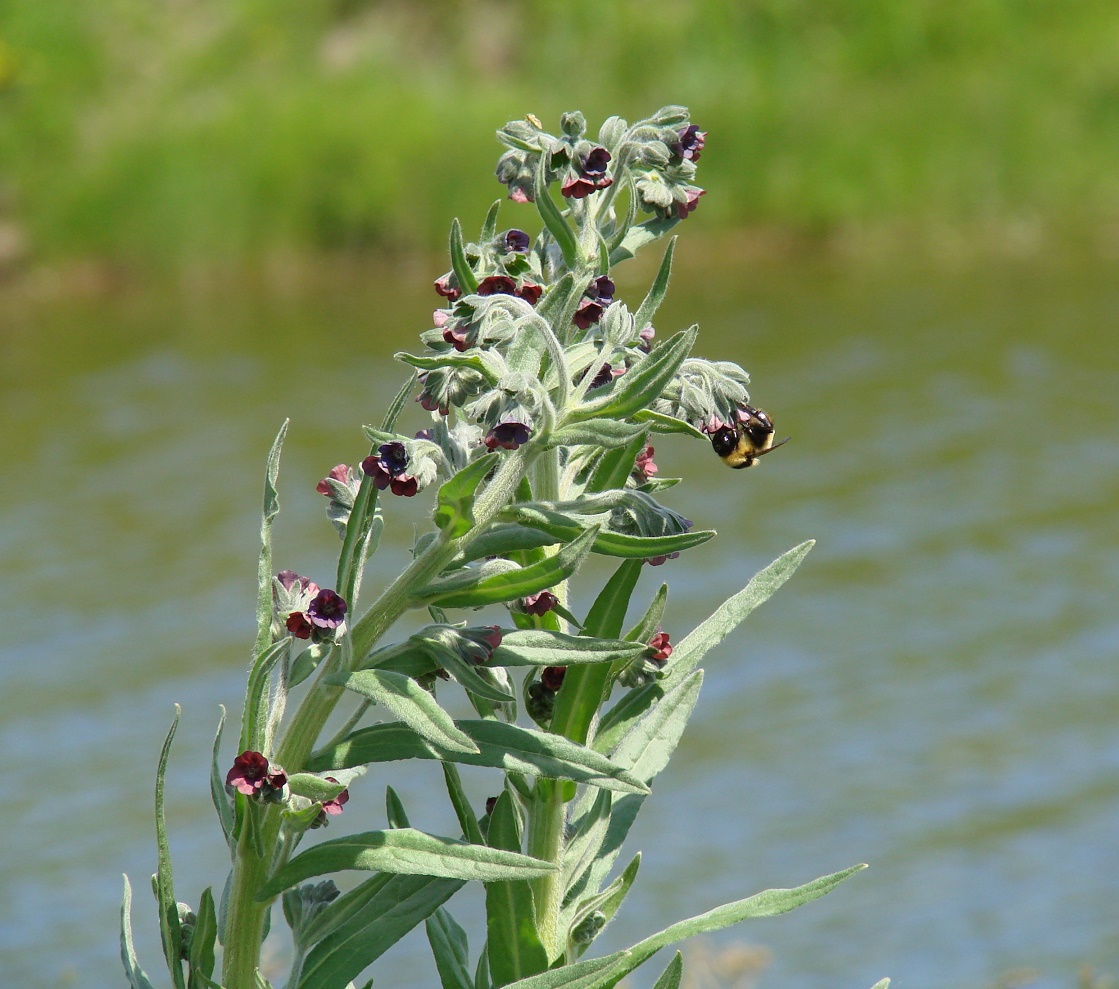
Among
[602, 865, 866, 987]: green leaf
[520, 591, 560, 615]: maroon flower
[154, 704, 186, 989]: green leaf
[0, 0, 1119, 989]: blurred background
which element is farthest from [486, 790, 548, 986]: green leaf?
[0, 0, 1119, 989]: blurred background

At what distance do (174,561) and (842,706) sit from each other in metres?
4.44

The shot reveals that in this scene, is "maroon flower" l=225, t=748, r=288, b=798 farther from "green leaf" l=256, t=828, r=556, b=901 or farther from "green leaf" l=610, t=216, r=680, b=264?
"green leaf" l=610, t=216, r=680, b=264

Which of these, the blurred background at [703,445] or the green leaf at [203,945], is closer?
the green leaf at [203,945]

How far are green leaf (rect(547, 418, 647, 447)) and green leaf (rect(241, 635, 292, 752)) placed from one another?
1.08 ft

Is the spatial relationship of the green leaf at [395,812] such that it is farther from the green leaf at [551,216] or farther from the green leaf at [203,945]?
the green leaf at [551,216]

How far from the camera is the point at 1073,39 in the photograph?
1898 cm

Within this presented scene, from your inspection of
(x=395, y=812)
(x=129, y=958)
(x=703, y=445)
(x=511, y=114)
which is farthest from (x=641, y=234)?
(x=511, y=114)

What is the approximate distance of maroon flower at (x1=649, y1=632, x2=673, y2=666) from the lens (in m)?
1.78

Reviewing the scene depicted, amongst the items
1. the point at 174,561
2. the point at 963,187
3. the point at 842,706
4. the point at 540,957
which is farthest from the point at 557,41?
the point at 540,957

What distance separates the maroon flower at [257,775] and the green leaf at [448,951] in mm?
423

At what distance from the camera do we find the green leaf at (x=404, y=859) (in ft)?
4.99

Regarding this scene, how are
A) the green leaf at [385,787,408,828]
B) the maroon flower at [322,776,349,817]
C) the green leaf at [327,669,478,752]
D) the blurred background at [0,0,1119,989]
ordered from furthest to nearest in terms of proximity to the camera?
the blurred background at [0,0,1119,989] → the green leaf at [385,787,408,828] → the maroon flower at [322,776,349,817] → the green leaf at [327,669,478,752]

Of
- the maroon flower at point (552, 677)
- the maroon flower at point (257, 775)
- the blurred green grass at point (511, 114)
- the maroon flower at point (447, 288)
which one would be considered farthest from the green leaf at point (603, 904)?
the blurred green grass at point (511, 114)

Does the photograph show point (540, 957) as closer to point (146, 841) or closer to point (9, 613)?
point (146, 841)
